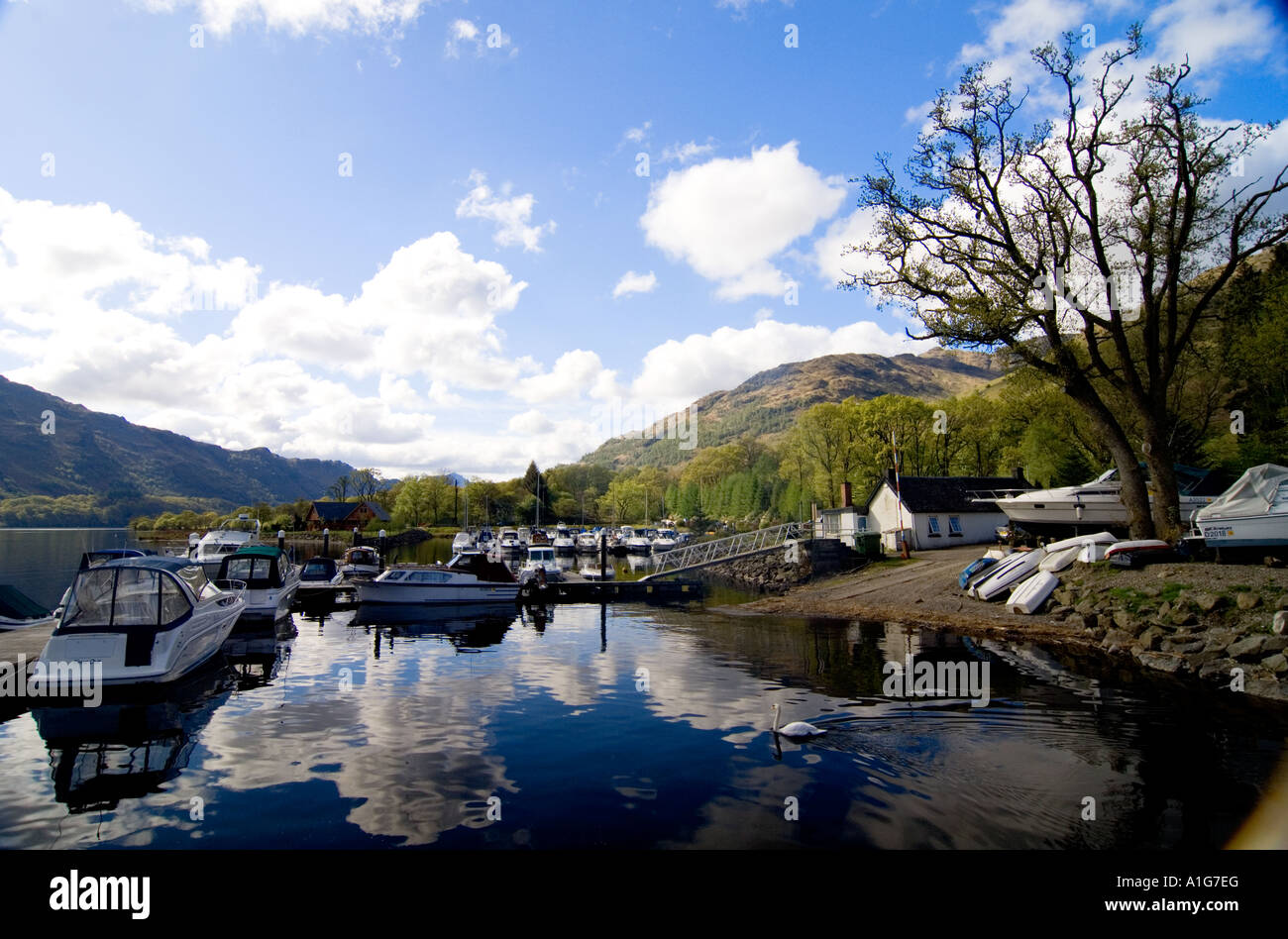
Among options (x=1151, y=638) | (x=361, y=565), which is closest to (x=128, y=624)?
(x=1151, y=638)

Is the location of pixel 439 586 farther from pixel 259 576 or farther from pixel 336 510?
pixel 336 510

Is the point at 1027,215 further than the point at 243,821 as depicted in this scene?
Yes

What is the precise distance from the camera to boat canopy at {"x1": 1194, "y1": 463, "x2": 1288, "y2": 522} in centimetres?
2086

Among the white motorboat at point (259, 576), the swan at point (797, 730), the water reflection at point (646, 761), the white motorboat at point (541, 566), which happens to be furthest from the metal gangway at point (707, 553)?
the swan at point (797, 730)

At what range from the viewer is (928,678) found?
1619 cm

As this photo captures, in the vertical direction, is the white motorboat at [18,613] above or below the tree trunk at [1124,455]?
below

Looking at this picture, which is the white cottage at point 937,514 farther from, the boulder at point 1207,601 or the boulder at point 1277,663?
the boulder at point 1277,663

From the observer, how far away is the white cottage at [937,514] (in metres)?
45.7

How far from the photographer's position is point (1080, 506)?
31.7m

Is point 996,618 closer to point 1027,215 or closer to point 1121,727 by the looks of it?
point 1121,727

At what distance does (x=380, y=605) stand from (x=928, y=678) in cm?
2714

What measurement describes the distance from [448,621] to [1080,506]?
31.8 meters

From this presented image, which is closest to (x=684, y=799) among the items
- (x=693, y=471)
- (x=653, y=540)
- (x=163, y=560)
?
(x=163, y=560)

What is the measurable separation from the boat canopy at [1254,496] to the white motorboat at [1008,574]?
18.7 ft
